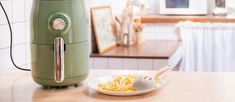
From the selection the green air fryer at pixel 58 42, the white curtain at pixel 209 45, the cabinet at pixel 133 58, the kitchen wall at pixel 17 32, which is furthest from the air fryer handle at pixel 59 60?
the white curtain at pixel 209 45

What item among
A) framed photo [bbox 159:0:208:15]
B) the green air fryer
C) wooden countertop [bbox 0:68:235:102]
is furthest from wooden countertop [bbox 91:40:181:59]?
the green air fryer

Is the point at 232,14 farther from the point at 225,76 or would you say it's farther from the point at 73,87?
the point at 73,87

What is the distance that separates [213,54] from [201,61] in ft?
Result: 0.39

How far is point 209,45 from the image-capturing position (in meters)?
3.09

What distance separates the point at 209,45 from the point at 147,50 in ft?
2.36

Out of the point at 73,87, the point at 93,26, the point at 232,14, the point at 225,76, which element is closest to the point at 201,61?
the point at 232,14

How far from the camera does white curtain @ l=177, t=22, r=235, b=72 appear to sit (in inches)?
120

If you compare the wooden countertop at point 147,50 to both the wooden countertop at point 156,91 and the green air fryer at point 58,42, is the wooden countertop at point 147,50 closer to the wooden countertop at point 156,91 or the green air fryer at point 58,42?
the wooden countertop at point 156,91

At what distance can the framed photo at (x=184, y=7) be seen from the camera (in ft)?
10.7

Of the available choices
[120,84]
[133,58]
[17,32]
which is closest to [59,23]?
[120,84]

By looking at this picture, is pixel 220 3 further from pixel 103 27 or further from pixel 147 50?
pixel 103 27

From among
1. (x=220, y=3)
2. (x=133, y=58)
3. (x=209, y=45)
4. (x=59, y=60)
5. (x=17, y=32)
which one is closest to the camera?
(x=59, y=60)

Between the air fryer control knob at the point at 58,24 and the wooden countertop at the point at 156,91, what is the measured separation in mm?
176

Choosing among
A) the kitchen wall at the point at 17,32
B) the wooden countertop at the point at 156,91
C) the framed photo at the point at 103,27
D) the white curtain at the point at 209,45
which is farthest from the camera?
the white curtain at the point at 209,45
